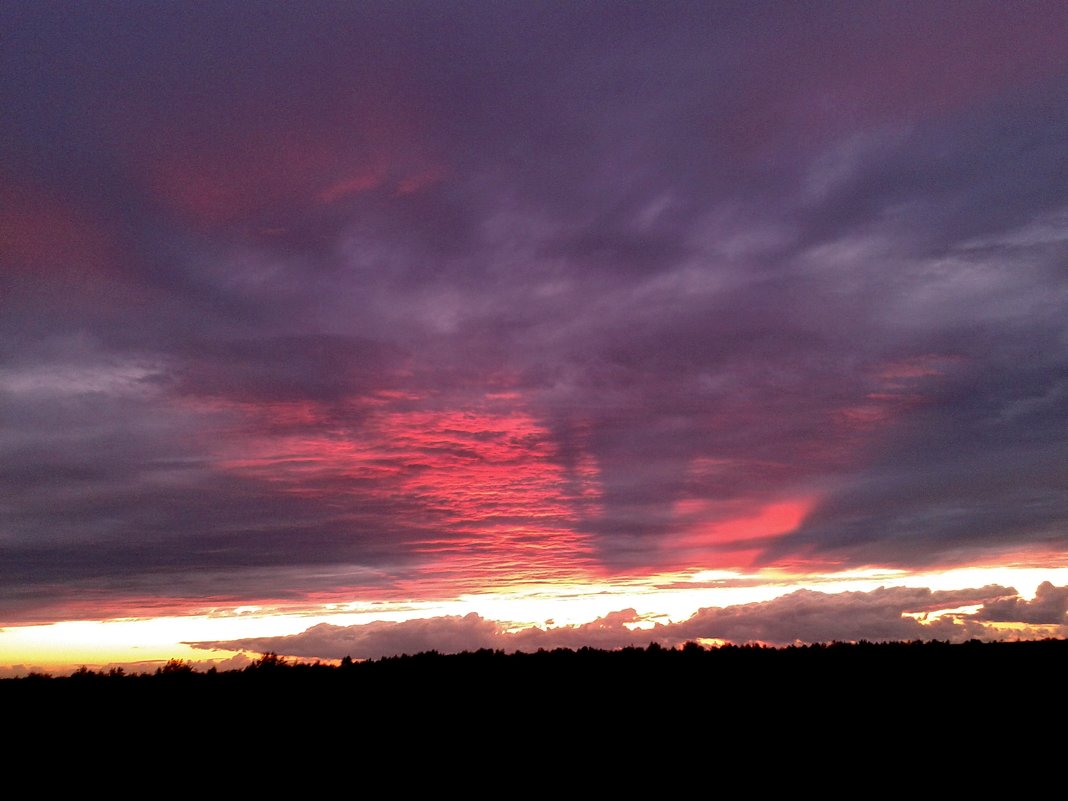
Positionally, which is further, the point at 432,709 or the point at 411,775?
the point at 432,709

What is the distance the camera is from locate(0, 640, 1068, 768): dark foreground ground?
1869 centimetres

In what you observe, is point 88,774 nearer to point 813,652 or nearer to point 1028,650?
point 813,652

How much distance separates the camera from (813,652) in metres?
30.9

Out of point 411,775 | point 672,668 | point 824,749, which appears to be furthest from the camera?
point 672,668

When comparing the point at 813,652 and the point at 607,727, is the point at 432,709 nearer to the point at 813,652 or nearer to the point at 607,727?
the point at 607,727

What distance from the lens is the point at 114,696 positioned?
83.8ft

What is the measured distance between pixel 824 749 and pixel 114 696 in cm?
2194

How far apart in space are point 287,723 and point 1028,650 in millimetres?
26764

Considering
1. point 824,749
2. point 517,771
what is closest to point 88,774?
point 517,771

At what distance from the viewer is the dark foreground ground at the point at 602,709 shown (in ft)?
61.3

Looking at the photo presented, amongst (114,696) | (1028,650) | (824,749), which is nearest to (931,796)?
(824,749)

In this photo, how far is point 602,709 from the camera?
22.1 metres

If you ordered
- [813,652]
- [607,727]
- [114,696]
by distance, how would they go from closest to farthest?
[607,727]
[114,696]
[813,652]

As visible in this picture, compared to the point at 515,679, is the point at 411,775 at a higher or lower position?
lower
